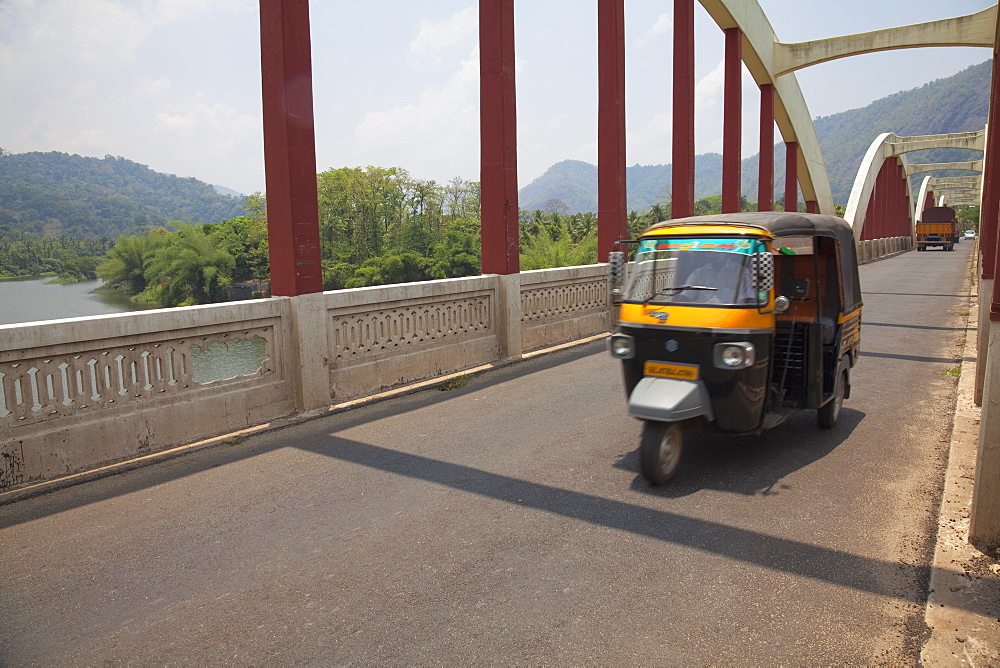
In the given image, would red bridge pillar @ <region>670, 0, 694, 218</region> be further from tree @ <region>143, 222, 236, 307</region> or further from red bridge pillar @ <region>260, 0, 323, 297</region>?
tree @ <region>143, 222, 236, 307</region>

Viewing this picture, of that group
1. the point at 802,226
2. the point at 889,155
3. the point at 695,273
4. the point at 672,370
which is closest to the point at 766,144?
the point at 802,226

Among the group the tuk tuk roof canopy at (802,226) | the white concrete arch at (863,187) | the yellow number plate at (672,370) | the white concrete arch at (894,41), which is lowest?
the yellow number plate at (672,370)

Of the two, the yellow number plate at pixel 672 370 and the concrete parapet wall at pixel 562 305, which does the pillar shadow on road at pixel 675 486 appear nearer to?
the yellow number plate at pixel 672 370

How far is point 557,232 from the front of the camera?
88.2m

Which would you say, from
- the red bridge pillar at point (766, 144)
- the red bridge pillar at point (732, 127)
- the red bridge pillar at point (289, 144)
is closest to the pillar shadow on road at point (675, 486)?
the red bridge pillar at point (289, 144)

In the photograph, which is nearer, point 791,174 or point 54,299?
point 791,174

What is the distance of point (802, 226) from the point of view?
621 centimetres

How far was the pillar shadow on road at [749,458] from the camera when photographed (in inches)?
205

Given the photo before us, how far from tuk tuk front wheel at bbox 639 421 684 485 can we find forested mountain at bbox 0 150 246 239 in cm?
7847

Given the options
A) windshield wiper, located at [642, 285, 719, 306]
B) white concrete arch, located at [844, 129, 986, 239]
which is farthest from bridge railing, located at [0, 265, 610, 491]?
white concrete arch, located at [844, 129, 986, 239]

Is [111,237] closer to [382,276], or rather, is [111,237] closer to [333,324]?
[382,276]

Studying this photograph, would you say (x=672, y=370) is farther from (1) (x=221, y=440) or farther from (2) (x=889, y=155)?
(2) (x=889, y=155)

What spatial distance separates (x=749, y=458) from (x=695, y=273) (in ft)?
5.66

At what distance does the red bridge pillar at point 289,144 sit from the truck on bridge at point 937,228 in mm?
65157
